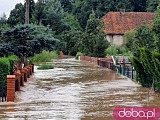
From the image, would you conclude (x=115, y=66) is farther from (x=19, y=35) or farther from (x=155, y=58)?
(x=155, y=58)

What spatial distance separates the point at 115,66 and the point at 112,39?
41.2 meters

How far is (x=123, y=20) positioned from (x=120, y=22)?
0.86 m

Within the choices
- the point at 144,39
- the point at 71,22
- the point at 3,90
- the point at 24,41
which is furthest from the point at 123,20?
the point at 3,90

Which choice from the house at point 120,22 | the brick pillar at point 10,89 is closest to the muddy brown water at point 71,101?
the brick pillar at point 10,89

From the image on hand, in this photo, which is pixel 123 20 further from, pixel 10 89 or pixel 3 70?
pixel 10 89

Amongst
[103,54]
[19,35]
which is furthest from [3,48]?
[103,54]

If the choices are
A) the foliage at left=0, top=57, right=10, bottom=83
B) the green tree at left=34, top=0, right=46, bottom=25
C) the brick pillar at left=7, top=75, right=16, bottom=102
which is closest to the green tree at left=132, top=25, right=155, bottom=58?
the foliage at left=0, top=57, right=10, bottom=83

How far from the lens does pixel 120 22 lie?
84188 mm

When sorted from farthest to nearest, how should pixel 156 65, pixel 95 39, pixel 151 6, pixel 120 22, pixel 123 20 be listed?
pixel 151 6 → pixel 123 20 → pixel 120 22 → pixel 95 39 → pixel 156 65

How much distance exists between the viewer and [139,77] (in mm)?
26406

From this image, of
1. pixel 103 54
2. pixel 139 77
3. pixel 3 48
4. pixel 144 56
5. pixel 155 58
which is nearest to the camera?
pixel 155 58

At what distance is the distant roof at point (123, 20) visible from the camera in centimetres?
A: 8206

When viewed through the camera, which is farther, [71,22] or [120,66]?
[71,22]

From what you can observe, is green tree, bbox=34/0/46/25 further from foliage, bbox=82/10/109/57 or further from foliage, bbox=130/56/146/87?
foliage, bbox=130/56/146/87
